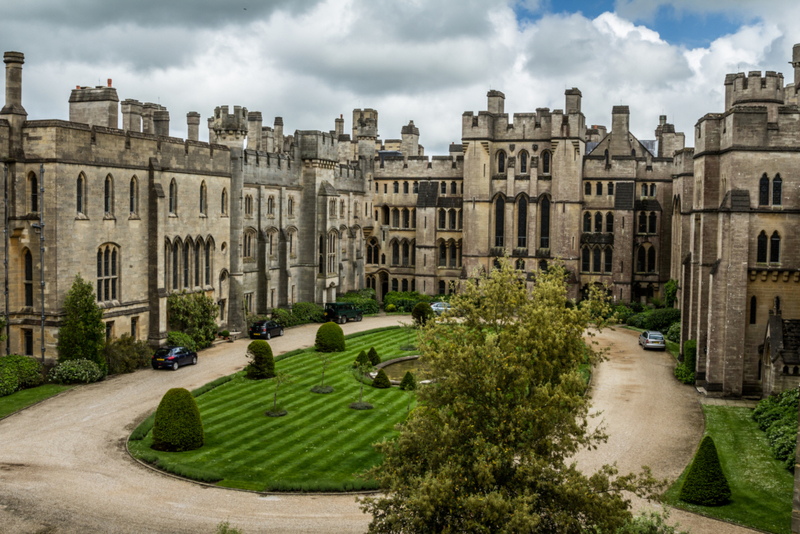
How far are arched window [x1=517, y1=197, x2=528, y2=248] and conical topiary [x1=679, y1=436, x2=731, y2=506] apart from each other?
128 ft

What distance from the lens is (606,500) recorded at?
14.2 meters

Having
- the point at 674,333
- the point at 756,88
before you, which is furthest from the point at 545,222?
the point at 756,88

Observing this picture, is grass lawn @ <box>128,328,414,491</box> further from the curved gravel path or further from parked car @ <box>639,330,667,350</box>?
parked car @ <box>639,330,667,350</box>

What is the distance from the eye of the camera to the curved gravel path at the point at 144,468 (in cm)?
1898

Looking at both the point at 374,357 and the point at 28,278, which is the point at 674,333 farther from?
the point at 28,278

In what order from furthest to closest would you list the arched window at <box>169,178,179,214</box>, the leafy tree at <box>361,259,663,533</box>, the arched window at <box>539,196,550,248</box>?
the arched window at <box>539,196,550,248</box>
the arched window at <box>169,178,179,214</box>
the leafy tree at <box>361,259,663,533</box>

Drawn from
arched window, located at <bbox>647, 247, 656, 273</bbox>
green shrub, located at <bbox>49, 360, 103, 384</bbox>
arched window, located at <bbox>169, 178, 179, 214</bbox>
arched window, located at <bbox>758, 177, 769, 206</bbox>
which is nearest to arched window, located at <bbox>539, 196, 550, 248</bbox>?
arched window, located at <bbox>647, 247, 656, 273</bbox>

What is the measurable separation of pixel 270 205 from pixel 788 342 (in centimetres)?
3292

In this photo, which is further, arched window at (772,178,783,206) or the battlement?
the battlement

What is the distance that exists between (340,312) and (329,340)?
12.1 m

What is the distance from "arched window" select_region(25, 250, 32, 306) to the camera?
32875 mm

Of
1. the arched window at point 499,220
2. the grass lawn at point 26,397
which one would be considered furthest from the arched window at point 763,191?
the grass lawn at point 26,397

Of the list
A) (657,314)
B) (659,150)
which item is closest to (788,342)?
(657,314)

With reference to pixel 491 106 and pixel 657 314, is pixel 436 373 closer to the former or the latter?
pixel 657 314
